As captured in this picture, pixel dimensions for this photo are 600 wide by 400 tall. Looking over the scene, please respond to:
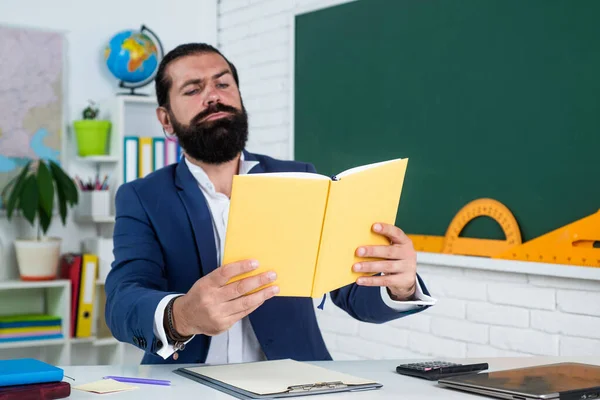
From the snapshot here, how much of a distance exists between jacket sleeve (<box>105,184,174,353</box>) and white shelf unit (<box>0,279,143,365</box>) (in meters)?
1.72

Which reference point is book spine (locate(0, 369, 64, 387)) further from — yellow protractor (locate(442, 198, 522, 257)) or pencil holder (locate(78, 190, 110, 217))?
pencil holder (locate(78, 190, 110, 217))

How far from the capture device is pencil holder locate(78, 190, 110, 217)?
3.77 m

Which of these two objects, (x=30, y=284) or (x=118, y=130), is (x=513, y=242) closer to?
(x=118, y=130)

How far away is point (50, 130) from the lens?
3854 mm

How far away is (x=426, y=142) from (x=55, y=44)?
6.46 feet

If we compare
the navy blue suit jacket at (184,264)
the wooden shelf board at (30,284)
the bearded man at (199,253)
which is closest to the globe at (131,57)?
the wooden shelf board at (30,284)

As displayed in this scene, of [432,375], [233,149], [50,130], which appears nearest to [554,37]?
[233,149]

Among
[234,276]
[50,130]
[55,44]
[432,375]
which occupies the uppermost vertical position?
[55,44]

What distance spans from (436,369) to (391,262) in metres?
0.23

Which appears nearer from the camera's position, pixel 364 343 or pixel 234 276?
pixel 234 276

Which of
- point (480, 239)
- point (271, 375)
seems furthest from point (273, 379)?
point (480, 239)

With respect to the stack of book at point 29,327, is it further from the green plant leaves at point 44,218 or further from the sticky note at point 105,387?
the sticky note at point 105,387

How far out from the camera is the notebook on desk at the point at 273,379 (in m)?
1.37

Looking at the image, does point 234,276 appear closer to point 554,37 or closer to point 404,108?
point 554,37
